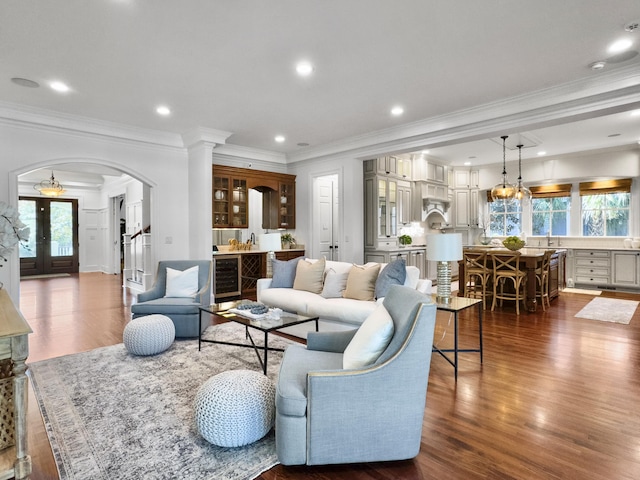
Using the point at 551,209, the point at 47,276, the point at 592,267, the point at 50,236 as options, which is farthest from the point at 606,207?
the point at 50,236

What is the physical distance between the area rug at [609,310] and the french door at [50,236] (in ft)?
42.8

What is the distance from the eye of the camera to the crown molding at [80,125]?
4691 mm

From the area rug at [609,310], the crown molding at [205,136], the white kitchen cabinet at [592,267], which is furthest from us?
the white kitchen cabinet at [592,267]

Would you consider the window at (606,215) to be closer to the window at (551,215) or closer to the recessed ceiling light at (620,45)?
the window at (551,215)

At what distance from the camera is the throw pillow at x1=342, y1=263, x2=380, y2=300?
4.12 meters

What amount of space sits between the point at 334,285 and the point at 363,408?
8.46 feet

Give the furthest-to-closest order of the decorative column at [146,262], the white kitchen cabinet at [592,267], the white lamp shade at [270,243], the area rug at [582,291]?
the white kitchen cabinet at [592,267], the area rug at [582,291], the decorative column at [146,262], the white lamp shade at [270,243]

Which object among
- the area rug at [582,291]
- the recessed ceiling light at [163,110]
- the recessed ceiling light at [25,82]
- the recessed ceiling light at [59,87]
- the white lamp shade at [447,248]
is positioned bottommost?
the area rug at [582,291]

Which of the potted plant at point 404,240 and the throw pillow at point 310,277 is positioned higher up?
the potted plant at point 404,240

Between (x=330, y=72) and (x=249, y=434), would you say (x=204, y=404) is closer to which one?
(x=249, y=434)

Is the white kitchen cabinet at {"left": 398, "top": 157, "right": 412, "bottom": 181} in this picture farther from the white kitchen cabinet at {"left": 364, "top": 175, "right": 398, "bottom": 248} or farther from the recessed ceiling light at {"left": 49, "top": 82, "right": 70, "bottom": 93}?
the recessed ceiling light at {"left": 49, "top": 82, "right": 70, "bottom": 93}

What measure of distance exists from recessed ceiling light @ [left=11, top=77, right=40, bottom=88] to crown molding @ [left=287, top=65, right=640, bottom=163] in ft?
14.5

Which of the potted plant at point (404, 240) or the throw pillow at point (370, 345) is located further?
the potted plant at point (404, 240)

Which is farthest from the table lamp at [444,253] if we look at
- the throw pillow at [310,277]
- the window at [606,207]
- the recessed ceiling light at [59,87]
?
the window at [606,207]
